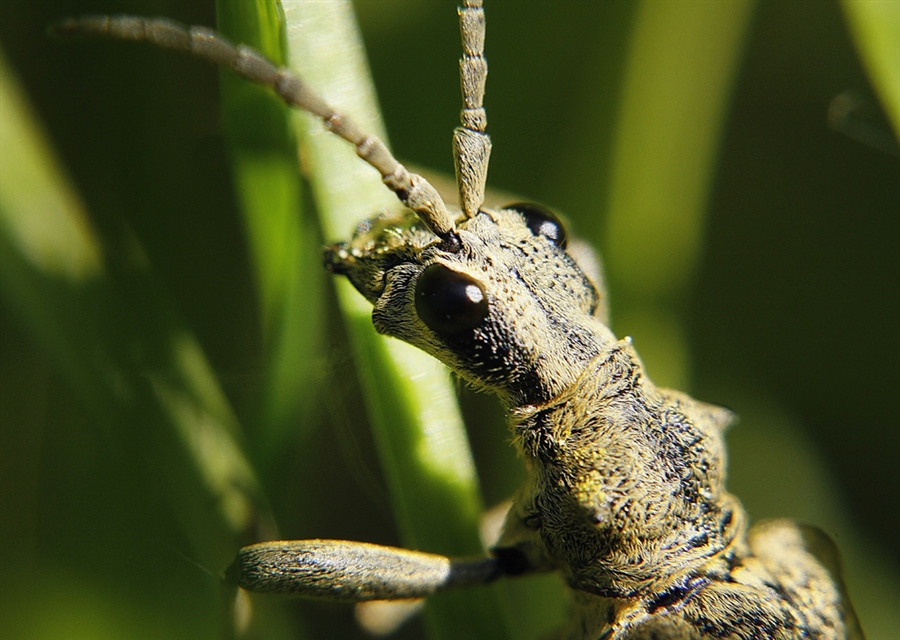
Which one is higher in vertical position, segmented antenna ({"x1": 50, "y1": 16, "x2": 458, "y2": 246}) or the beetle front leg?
segmented antenna ({"x1": 50, "y1": 16, "x2": 458, "y2": 246})

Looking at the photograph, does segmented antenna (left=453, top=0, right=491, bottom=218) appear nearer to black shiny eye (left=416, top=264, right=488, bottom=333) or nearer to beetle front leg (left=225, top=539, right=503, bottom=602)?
black shiny eye (left=416, top=264, right=488, bottom=333)

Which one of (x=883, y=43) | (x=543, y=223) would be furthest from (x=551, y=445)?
(x=883, y=43)

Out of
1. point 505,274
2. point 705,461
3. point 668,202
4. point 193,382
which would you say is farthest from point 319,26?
point 705,461

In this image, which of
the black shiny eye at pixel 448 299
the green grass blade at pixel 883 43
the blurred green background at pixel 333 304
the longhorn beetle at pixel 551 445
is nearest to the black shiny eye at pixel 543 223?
the longhorn beetle at pixel 551 445

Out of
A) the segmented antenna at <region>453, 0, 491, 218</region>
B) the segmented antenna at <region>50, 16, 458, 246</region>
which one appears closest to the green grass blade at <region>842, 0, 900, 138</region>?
the segmented antenna at <region>453, 0, 491, 218</region>

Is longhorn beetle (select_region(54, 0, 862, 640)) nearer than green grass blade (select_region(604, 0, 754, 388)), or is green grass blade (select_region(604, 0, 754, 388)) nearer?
longhorn beetle (select_region(54, 0, 862, 640))

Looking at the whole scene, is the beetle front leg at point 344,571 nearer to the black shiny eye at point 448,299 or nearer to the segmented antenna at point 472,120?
the black shiny eye at point 448,299
